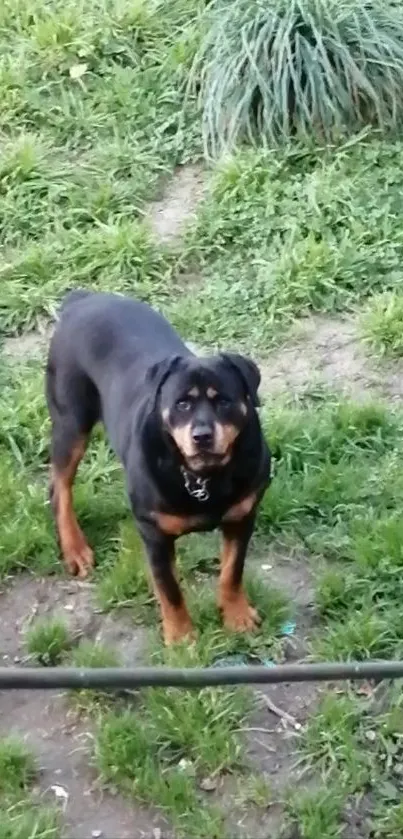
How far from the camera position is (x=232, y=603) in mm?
4020

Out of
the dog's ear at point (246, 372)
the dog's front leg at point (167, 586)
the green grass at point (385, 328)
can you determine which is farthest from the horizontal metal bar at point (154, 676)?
the green grass at point (385, 328)

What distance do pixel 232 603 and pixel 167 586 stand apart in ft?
0.84

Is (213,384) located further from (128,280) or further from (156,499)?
(128,280)

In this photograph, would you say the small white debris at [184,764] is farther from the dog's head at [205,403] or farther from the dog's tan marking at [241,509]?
the dog's head at [205,403]

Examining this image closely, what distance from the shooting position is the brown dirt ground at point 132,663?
3527mm

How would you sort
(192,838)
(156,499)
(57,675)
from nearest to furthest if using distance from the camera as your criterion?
(57,675)
(192,838)
(156,499)

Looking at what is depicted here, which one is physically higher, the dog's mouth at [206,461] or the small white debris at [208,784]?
the dog's mouth at [206,461]

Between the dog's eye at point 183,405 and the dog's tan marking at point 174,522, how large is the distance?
0.35 metres

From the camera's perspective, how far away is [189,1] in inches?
285

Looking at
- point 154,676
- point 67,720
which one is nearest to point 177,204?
point 67,720

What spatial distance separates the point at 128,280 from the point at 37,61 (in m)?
1.87

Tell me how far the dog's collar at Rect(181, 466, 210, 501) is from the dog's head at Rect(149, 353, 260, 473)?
1.4 inches

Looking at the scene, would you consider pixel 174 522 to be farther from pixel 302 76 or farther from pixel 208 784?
pixel 302 76

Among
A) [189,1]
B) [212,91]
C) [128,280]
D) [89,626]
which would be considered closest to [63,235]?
[128,280]
